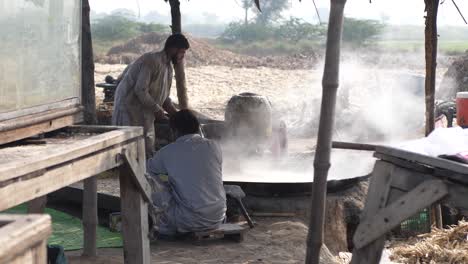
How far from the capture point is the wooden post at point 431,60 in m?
7.78

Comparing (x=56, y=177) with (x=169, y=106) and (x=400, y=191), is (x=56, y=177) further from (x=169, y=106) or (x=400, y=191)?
(x=169, y=106)

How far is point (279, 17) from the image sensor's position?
6278 centimetres

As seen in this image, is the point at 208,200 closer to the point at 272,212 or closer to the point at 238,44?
the point at 272,212

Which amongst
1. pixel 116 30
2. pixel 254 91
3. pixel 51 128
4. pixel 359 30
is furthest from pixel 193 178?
pixel 116 30

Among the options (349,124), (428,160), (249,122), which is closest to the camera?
(428,160)

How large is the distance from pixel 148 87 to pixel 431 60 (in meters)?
2.67

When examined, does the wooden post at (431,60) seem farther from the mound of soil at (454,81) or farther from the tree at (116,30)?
the tree at (116,30)

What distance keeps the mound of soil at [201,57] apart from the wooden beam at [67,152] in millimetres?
25156

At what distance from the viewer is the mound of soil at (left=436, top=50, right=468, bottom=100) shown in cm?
1880

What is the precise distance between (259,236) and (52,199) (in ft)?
7.74

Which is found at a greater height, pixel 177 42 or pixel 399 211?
pixel 177 42

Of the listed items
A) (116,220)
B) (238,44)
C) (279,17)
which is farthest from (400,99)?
(279,17)

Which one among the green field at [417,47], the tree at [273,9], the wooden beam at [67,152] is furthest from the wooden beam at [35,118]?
the tree at [273,9]

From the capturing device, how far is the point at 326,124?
14.8 ft
